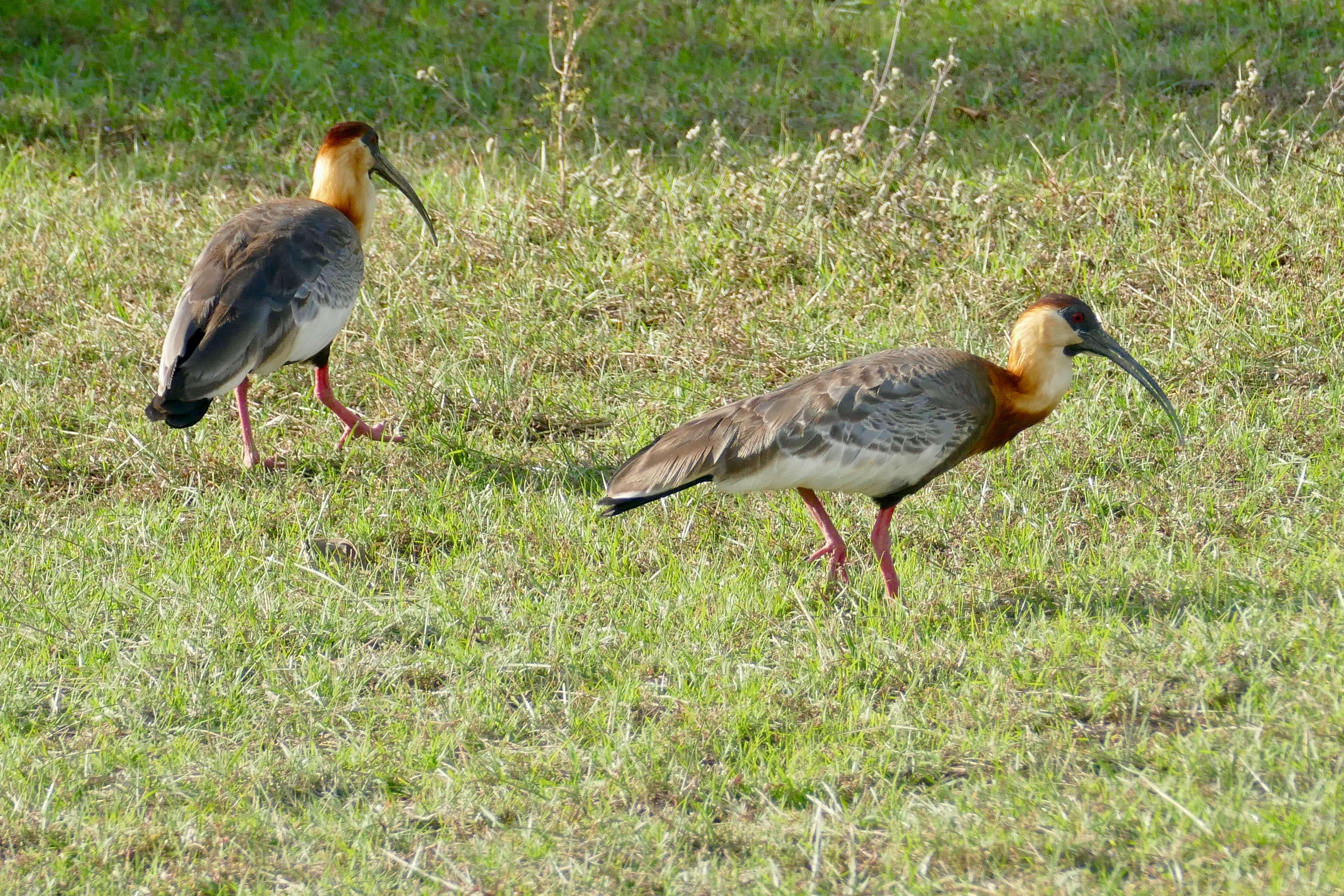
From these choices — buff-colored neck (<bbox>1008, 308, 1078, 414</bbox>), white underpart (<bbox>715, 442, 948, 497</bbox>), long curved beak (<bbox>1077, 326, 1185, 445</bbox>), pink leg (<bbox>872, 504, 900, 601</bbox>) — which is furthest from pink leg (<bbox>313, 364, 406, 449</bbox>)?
long curved beak (<bbox>1077, 326, 1185, 445</bbox>)

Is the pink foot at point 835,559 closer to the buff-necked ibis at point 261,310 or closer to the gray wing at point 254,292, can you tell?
the buff-necked ibis at point 261,310

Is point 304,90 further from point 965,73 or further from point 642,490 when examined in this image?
point 642,490

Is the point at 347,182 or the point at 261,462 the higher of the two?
the point at 347,182

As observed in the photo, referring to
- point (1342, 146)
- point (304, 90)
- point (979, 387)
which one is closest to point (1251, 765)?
point (979, 387)

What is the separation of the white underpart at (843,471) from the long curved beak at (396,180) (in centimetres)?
289

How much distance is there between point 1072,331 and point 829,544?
43.1 inches

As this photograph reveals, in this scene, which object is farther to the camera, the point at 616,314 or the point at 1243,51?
the point at 1243,51

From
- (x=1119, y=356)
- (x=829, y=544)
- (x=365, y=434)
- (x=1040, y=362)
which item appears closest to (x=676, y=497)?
(x=829, y=544)

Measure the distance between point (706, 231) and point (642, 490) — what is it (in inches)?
107

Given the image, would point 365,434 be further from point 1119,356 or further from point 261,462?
point 1119,356

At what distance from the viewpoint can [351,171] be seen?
6684mm

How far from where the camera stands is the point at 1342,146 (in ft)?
23.0

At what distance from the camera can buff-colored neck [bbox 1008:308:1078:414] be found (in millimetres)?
4914

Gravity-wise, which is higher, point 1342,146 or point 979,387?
point 1342,146
